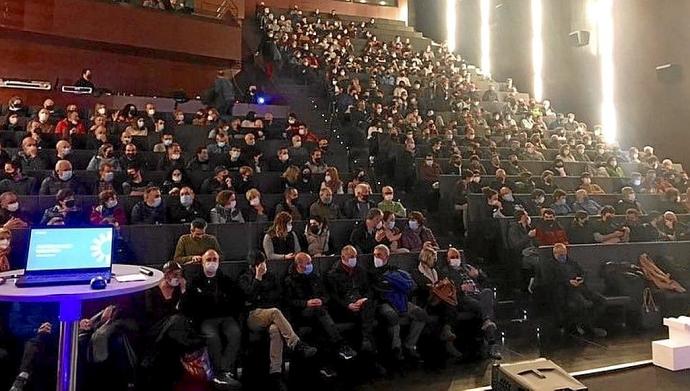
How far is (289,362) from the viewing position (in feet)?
13.2

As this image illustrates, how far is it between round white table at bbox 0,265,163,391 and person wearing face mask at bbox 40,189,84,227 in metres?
2.32

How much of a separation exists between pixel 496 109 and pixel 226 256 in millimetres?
8056

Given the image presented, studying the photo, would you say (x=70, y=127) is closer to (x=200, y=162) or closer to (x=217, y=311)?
(x=200, y=162)

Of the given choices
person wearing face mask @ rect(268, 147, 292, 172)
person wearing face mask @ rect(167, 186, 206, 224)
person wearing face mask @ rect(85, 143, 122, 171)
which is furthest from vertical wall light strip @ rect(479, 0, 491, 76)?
person wearing face mask @ rect(167, 186, 206, 224)

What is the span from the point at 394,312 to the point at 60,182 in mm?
3561

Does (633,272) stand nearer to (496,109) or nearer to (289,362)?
(289,362)

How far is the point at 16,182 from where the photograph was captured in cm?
557

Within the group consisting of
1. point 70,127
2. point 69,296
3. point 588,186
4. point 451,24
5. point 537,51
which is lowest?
point 69,296

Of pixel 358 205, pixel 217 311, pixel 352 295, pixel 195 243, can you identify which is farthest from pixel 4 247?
pixel 358 205

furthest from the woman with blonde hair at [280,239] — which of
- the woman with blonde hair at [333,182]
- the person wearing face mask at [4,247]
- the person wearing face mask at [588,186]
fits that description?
the person wearing face mask at [588,186]

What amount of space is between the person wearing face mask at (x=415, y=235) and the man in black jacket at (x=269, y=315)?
161 cm

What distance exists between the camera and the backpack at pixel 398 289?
4.34 meters

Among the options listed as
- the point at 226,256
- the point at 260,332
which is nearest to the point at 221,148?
the point at 226,256

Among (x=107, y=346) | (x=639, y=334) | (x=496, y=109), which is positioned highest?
(x=496, y=109)
